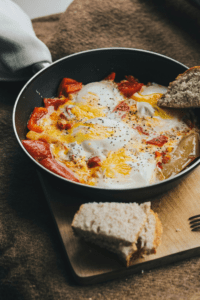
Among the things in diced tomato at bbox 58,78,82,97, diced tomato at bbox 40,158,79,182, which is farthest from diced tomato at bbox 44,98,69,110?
diced tomato at bbox 40,158,79,182

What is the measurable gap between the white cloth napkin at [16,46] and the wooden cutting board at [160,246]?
5.16 feet

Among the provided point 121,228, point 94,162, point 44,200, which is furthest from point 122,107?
point 121,228

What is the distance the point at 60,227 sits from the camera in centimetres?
234

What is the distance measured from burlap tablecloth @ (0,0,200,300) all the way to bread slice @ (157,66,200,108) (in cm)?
97

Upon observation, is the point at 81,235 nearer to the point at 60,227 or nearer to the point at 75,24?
the point at 60,227

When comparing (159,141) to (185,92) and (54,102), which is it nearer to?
(185,92)

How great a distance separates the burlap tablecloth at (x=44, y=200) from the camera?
2.18m

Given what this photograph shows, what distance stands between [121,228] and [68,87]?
1.94 m

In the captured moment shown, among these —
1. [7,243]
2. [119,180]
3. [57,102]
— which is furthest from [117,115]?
[7,243]

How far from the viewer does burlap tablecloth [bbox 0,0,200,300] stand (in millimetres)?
2176

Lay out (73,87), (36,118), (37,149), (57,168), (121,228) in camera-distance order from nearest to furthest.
A: 1. (121,228)
2. (57,168)
3. (37,149)
4. (36,118)
5. (73,87)

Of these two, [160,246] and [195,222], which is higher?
[195,222]

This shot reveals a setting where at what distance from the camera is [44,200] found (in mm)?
2662

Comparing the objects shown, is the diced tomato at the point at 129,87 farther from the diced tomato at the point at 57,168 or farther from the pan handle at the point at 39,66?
the diced tomato at the point at 57,168
